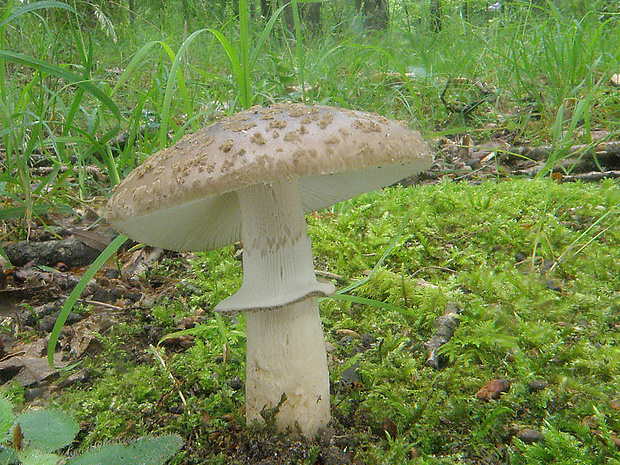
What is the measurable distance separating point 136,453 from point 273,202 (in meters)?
0.93

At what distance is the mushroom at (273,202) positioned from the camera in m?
1.37

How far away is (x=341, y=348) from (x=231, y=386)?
22.7 inches

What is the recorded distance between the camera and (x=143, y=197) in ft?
4.78

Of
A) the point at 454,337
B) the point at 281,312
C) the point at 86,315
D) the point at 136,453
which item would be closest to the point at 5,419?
the point at 136,453

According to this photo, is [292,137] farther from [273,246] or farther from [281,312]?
[281,312]

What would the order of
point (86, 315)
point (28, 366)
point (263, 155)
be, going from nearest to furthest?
point (263, 155) < point (28, 366) < point (86, 315)

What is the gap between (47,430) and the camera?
1.39 m

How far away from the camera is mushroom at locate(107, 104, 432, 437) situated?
1373mm

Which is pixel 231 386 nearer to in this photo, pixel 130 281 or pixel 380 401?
pixel 380 401

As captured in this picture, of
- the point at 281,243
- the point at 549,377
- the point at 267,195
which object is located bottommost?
the point at 549,377

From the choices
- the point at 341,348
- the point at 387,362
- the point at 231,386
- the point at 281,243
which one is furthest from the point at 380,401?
the point at 281,243

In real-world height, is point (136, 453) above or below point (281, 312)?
below

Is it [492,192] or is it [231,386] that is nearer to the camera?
[231,386]

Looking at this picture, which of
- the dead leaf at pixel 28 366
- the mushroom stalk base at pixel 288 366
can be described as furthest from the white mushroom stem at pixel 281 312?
the dead leaf at pixel 28 366
